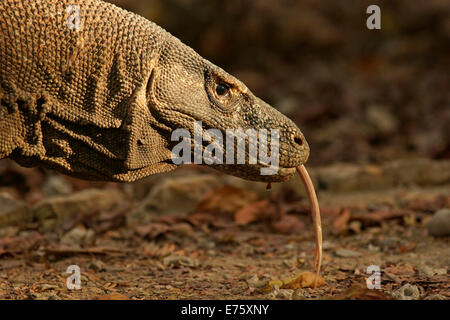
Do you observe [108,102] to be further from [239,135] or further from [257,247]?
[257,247]

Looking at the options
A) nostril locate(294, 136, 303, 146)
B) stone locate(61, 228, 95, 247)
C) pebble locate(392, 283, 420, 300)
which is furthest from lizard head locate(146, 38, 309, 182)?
stone locate(61, 228, 95, 247)

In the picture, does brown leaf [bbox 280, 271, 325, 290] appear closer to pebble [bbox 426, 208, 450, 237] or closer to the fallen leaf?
the fallen leaf

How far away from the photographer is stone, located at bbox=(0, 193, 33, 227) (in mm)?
5176

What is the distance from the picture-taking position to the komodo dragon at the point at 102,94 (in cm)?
305

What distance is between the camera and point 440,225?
14.5ft

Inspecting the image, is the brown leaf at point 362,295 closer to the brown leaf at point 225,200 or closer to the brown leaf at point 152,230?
the brown leaf at point 152,230

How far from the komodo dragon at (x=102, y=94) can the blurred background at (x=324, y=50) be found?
6197 millimetres

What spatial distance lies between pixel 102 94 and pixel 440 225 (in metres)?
2.55

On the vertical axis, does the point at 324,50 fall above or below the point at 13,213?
above

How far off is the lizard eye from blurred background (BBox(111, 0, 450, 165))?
6130 millimetres

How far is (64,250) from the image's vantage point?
4.27 m

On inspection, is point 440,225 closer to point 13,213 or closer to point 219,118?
point 219,118

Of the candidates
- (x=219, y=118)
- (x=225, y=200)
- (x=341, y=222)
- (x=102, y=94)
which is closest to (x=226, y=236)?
(x=225, y=200)
